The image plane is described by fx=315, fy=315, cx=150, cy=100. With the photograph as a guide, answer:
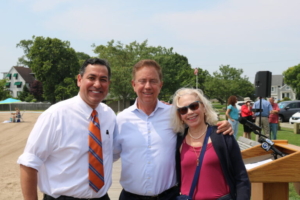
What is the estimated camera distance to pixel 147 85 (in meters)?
3.23

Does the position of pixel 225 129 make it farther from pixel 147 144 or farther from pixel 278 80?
pixel 278 80

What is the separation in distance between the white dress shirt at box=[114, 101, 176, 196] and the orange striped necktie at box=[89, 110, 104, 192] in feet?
1.33

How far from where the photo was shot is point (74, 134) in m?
2.78

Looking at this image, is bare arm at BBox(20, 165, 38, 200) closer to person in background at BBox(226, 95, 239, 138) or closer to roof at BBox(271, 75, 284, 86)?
person in background at BBox(226, 95, 239, 138)

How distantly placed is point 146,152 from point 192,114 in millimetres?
601

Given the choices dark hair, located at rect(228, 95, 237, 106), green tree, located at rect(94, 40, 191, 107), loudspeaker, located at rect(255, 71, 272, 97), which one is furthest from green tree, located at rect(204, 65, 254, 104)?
loudspeaker, located at rect(255, 71, 272, 97)


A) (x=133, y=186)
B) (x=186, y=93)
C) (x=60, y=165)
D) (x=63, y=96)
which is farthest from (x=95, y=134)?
(x=63, y=96)

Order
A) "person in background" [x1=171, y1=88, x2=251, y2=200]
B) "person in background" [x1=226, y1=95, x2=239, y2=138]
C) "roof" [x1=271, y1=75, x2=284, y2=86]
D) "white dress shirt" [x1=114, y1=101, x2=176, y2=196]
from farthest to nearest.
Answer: "roof" [x1=271, y1=75, x2=284, y2=86], "person in background" [x1=226, y1=95, x2=239, y2=138], "white dress shirt" [x1=114, y1=101, x2=176, y2=196], "person in background" [x1=171, y1=88, x2=251, y2=200]

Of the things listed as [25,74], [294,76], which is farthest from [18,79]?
[294,76]

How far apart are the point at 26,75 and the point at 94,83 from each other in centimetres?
8810

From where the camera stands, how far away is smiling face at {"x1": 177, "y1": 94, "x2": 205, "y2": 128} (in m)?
2.88

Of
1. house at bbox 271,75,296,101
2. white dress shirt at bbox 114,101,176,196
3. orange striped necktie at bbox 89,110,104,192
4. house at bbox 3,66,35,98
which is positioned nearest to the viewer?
orange striped necktie at bbox 89,110,104,192

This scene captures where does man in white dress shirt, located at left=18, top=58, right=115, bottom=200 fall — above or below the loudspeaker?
below

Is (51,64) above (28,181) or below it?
above
